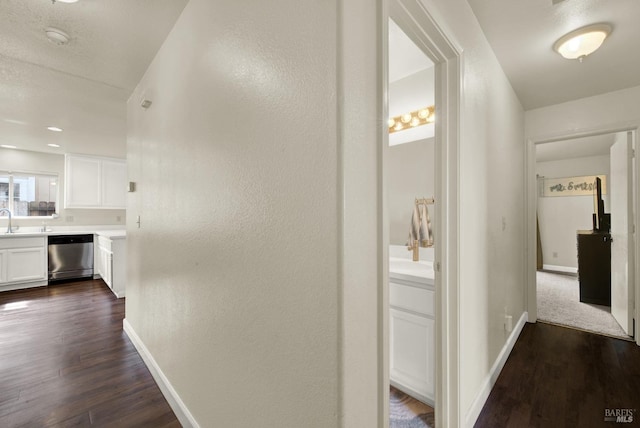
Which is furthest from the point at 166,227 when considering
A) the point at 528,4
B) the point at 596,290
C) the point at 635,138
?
the point at 596,290

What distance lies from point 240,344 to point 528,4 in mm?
2405

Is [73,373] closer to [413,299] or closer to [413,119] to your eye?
[413,299]

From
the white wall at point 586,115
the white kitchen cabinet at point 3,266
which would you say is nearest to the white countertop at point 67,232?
the white kitchen cabinet at point 3,266

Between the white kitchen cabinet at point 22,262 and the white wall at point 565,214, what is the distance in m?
9.58

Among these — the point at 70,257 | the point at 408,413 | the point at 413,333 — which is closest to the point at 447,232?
the point at 413,333

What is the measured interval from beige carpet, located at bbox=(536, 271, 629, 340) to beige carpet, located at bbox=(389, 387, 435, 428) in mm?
2468

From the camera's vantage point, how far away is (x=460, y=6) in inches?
58.2

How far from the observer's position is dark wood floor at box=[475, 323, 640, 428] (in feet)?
5.48

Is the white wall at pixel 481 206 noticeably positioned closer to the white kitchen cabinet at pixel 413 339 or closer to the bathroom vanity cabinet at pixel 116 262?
the white kitchen cabinet at pixel 413 339

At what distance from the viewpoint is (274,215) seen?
0.96 metres

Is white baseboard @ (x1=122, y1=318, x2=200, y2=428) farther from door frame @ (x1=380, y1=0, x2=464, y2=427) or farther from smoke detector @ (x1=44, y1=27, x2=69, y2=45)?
smoke detector @ (x1=44, y1=27, x2=69, y2=45)

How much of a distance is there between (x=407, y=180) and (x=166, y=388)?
7.77ft

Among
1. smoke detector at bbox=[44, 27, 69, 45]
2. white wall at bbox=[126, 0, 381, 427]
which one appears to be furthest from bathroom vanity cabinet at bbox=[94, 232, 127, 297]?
white wall at bbox=[126, 0, 381, 427]

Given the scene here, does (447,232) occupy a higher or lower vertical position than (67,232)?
higher
